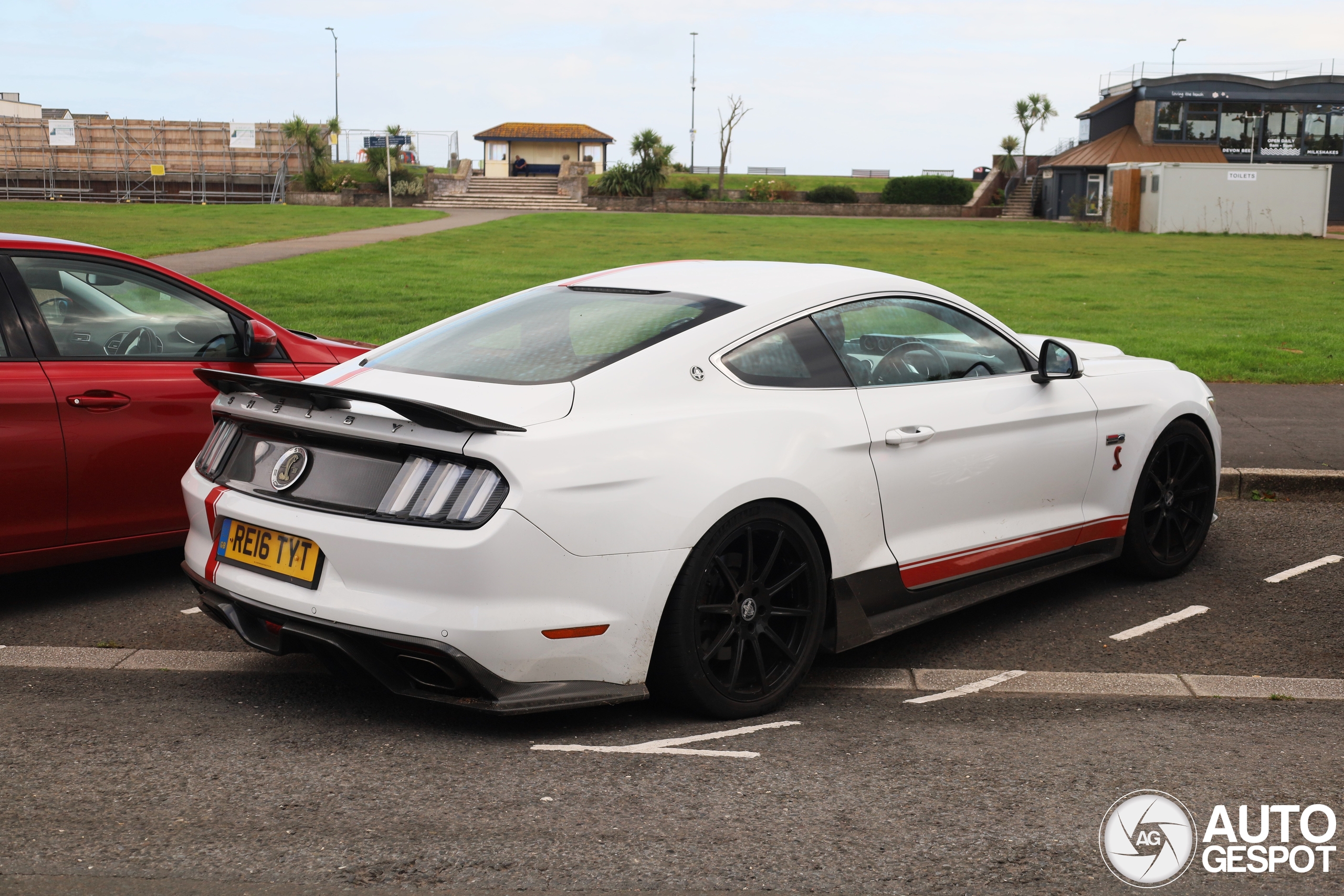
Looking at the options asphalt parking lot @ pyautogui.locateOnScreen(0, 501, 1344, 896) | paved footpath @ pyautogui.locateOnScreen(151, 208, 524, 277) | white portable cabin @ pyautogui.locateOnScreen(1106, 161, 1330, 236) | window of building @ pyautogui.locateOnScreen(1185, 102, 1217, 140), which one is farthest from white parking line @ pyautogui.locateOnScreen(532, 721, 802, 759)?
window of building @ pyautogui.locateOnScreen(1185, 102, 1217, 140)

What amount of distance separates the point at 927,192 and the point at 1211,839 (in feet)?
212

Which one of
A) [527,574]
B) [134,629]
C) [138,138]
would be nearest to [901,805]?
[527,574]

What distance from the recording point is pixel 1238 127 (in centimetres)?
6131

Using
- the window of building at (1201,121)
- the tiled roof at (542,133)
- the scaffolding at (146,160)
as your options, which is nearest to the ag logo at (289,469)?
the scaffolding at (146,160)

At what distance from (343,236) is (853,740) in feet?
94.2

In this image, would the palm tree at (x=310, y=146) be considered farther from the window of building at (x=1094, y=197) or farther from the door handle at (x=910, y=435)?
the door handle at (x=910, y=435)

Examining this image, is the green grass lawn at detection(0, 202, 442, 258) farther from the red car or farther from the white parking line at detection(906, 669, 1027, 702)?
the white parking line at detection(906, 669, 1027, 702)

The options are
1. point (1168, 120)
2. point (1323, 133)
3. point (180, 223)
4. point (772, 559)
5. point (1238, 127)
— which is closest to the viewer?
point (772, 559)

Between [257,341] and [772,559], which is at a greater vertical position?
[257,341]

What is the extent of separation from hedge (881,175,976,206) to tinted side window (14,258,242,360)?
2409 inches

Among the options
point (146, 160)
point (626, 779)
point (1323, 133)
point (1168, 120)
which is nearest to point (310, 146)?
point (146, 160)

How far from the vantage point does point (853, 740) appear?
371 cm

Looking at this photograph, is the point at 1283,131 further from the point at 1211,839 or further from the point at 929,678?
the point at 1211,839

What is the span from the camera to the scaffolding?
62875 mm
